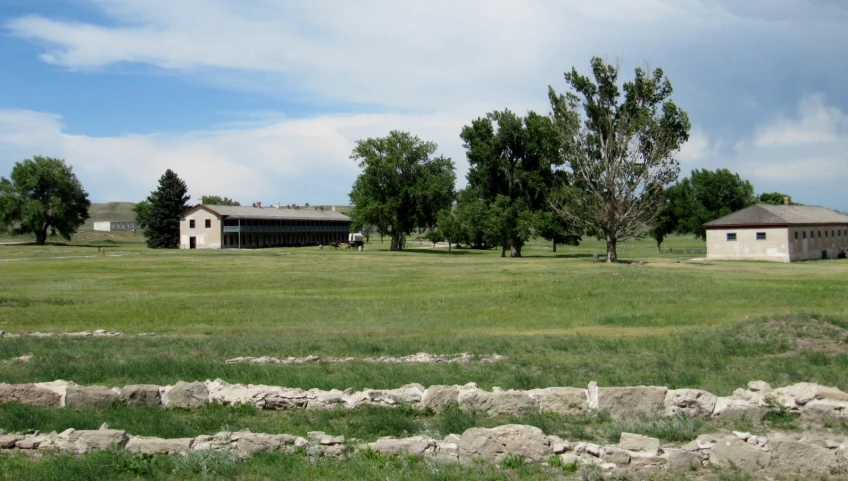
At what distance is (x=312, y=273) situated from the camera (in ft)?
179

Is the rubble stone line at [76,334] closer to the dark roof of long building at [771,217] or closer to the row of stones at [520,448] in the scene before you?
the row of stones at [520,448]

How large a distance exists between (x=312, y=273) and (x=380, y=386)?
40.7 metres

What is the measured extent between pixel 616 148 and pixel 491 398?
5984 cm

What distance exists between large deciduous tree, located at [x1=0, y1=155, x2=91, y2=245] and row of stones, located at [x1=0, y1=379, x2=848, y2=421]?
117 metres

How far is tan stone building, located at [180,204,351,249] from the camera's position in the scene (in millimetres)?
114812

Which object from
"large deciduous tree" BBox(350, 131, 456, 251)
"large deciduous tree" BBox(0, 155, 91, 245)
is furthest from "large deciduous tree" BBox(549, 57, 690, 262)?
"large deciduous tree" BBox(0, 155, 91, 245)

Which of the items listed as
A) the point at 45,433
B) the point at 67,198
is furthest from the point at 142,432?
the point at 67,198

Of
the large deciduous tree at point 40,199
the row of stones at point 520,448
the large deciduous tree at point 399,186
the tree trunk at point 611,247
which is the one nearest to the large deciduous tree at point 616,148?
the tree trunk at point 611,247

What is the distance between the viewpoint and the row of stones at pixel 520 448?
9438mm

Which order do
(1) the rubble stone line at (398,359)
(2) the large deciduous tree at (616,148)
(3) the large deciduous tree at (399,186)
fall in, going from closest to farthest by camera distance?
(1) the rubble stone line at (398,359) < (2) the large deciduous tree at (616,148) < (3) the large deciduous tree at (399,186)

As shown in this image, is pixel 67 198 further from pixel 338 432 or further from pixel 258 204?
pixel 338 432

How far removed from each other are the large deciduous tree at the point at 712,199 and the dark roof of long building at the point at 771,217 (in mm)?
27120

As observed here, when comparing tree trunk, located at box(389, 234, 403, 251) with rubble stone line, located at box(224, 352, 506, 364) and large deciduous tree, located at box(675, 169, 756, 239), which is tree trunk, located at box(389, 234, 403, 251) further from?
rubble stone line, located at box(224, 352, 506, 364)

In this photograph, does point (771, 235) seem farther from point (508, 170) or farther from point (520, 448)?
point (520, 448)
